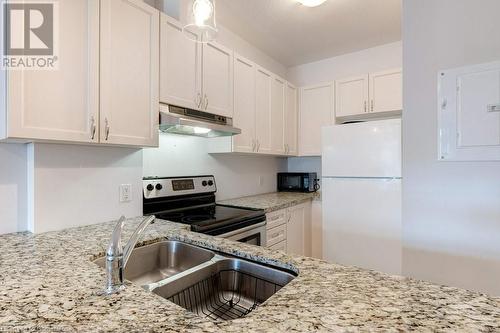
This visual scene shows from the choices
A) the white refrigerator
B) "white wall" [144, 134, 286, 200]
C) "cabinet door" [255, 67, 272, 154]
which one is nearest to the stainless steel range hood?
"white wall" [144, 134, 286, 200]

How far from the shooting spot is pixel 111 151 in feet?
5.75

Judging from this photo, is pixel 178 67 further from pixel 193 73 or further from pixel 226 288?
pixel 226 288

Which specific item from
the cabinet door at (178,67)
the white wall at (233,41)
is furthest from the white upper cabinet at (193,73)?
the white wall at (233,41)

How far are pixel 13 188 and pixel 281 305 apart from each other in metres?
1.57

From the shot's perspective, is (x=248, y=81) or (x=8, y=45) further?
(x=248, y=81)

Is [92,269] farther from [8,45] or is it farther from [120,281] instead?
[8,45]

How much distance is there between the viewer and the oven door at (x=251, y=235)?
1917mm

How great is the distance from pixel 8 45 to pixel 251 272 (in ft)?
4.63

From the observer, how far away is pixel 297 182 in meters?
3.60

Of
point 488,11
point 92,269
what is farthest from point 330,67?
point 92,269

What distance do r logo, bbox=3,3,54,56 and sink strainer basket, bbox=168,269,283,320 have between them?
1.25 m

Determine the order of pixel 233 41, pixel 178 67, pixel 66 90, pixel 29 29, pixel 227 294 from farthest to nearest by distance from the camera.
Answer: pixel 233 41 < pixel 178 67 < pixel 66 90 < pixel 29 29 < pixel 227 294

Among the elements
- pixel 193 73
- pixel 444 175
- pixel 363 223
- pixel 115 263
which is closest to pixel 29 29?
pixel 193 73

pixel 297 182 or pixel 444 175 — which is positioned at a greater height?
pixel 444 175
